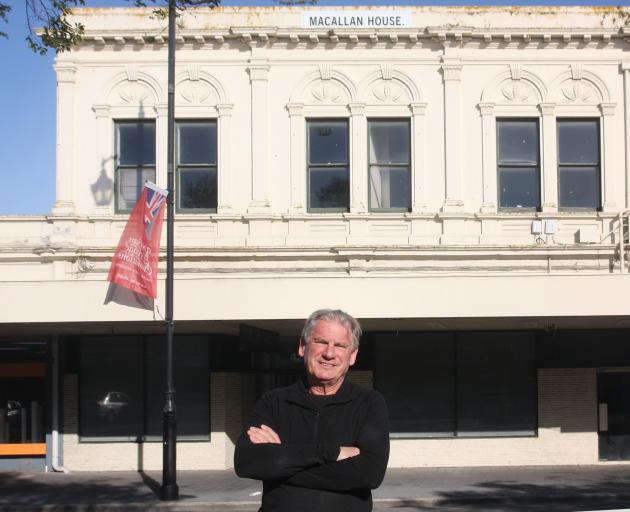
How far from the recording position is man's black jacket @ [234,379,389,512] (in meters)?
4.47

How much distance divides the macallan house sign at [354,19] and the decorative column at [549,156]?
3.46m

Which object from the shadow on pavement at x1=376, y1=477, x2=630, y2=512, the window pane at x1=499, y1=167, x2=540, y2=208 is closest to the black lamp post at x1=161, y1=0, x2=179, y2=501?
the shadow on pavement at x1=376, y1=477, x2=630, y2=512

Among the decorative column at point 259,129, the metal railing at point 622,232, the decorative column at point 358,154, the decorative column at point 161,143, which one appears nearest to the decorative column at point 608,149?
the metal railing at point 622,232

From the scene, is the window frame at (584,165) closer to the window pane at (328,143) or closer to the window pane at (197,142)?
the window pane at (328,143)

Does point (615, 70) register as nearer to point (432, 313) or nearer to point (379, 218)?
point (379, 218)

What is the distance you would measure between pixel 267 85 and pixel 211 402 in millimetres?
6651

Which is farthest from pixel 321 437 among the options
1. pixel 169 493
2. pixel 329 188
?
pixel 329 188

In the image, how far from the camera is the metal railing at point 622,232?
20.5m

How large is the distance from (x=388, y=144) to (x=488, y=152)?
2.07 metres

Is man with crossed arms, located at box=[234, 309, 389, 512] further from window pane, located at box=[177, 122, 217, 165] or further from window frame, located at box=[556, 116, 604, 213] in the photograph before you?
window frame, located at box=[556, 116, 604, 213]

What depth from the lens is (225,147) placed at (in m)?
21.2

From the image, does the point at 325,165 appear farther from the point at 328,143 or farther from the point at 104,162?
the point at 104,162

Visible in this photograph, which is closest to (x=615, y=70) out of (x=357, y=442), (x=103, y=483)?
(x=103, y=483)

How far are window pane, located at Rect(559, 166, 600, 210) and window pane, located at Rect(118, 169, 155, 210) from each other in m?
8.59
